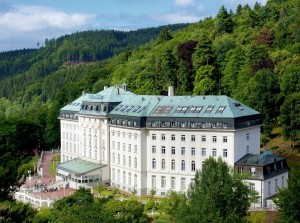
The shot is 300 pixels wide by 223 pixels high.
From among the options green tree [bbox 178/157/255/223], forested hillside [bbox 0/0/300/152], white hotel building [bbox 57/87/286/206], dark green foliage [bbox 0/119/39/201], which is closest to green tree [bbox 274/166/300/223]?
green tree [bbox 178/157/255/223]

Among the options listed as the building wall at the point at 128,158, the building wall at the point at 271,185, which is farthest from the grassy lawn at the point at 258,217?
the building wall at the point at 128,158

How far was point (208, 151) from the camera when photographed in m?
62.0

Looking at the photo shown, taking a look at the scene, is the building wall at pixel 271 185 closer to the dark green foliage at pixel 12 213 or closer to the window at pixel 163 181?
the window at pixel 163 181

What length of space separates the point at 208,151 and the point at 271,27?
51.6 meters

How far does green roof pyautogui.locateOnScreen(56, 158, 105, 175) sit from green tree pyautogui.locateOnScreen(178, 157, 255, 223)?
29.8 m

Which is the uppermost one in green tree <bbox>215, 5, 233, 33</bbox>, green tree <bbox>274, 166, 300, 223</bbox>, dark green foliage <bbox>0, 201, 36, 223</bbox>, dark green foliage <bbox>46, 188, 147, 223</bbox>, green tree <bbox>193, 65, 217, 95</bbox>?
green tree <bbox>215, 5, 233, 33</bbox>

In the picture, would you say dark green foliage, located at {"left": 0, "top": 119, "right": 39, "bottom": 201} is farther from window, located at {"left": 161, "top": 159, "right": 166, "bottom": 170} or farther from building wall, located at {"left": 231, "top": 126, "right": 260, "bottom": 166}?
building wall, located at {"left": 231, "top": 126, "right": 260, "bottom": 166}

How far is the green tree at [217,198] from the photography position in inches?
1581

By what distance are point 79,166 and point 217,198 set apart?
3681 centimetres

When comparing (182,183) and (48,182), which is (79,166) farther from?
(182,183)

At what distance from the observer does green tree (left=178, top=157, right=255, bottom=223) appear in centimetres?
4016

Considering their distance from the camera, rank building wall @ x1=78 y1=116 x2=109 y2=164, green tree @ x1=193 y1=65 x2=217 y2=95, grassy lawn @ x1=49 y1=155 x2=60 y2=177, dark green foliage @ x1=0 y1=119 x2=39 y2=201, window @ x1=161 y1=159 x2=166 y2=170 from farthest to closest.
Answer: dark green foliage @ x1=0 y1=119 x2=39 y2=201 < green tree @ x1=193 y1=65 x2=217 y2=95 < grassy lawn @ x1=49 y1=155 x2=60 y2=177 < building wall @ x1=78 y1=116 x2=109 y2=164 < window @ x1=161 y1=159 x2=166 y2=170

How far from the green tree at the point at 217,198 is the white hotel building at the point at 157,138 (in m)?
16.3

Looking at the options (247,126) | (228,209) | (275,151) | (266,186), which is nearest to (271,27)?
(275,151)
